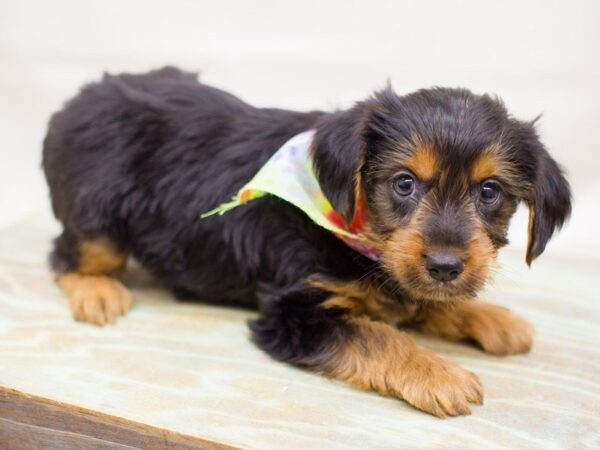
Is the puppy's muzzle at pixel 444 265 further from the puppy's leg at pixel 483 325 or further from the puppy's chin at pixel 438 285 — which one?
the puppy's leg at pixel 483 325

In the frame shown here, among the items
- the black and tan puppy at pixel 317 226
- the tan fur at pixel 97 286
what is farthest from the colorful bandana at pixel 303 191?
the tan fur at pixel 97 286

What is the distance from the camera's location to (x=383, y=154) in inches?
122

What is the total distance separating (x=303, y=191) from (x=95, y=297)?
3.60 ft

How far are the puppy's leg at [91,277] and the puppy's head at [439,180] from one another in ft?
3.83

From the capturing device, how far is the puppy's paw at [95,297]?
3.70m

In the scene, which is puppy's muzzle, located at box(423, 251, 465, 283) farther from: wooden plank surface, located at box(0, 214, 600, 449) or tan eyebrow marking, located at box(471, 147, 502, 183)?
wooden plank surface, located at box(0, 214, 600, 449)

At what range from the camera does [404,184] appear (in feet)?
10.1

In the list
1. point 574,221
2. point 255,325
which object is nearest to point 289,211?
point 255,325

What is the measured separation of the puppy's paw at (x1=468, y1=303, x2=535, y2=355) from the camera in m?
3.54

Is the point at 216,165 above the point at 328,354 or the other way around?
above

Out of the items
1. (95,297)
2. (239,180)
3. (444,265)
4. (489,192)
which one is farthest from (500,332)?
(95,297)

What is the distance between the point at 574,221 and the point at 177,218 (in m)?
2.87

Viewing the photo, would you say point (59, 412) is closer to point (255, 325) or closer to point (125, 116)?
point (255, 325)

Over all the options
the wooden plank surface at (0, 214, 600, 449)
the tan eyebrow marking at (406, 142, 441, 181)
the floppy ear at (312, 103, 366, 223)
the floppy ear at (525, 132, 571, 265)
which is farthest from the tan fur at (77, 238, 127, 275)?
the floppy ear at (525, 132, 571, 265)
